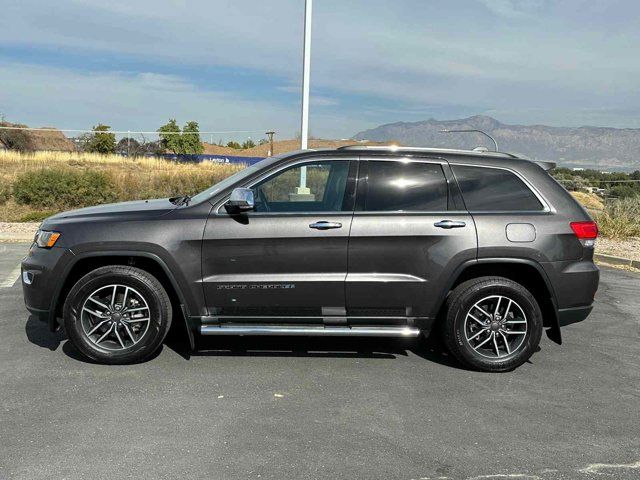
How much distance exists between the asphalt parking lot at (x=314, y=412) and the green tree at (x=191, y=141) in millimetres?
49621

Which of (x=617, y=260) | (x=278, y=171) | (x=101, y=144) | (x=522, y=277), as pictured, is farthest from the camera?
(x=101, y=144)

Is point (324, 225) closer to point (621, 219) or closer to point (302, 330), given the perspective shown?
point (302, 330)

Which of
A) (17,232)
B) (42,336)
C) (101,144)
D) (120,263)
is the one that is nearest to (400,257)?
(120,263)

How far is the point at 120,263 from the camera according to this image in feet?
15.8

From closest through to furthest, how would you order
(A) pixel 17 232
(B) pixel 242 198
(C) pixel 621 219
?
(B) pixel 242 198 → (A) pixel 17 232 → (C) pixel 621 219

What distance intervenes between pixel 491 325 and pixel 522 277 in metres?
0.54

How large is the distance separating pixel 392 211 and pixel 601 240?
990cm

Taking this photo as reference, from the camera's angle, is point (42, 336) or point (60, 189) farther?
point (60, 189)

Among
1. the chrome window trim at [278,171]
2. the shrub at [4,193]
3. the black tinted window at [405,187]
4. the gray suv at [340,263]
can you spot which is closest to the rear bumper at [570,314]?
the gray suv at [340,263]

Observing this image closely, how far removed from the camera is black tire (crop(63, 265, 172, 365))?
4.66 metres

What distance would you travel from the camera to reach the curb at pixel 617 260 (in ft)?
33.1

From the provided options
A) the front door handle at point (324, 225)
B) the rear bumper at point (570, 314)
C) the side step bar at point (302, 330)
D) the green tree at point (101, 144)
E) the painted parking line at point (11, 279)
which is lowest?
the painted parking line at point (11, 279)

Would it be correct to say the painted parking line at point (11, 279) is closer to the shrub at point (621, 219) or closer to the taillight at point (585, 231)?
the taillight at point (585, 231)

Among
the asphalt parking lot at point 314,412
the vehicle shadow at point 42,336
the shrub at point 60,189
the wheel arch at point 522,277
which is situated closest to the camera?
the asphalt parking lot at point 314,412
